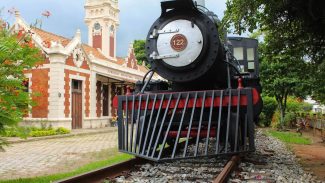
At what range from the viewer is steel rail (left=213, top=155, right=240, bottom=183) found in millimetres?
4844

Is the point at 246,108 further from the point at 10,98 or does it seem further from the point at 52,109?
the point at 52,109

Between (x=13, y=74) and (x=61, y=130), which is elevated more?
(x=13, y=74)

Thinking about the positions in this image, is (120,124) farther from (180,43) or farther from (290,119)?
(290,119)

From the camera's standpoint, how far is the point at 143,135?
643 centimetres

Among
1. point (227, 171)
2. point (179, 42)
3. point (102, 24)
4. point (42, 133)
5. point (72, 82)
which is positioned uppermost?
point (102, 24)

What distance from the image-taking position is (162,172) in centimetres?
618

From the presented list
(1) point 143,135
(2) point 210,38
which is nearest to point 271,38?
(2) point 210,38

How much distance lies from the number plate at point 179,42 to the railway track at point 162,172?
2.11m

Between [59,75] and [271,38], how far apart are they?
1193 cm

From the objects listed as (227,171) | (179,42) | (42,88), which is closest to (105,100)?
(42,88)

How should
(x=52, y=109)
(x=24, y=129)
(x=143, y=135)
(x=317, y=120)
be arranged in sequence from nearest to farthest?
(x=24, y=129) < (x=143, y=135) < (x=317, y=120) < (x=52, y=109)

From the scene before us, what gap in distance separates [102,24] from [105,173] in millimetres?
26097

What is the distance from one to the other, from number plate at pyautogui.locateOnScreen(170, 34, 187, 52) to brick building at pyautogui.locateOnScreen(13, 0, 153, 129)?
890cm

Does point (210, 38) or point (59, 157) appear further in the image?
point (59, 157)
